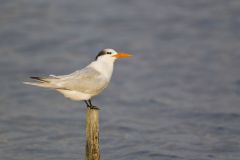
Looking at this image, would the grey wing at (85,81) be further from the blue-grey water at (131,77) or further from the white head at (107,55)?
the blue-grey water at (131,77)

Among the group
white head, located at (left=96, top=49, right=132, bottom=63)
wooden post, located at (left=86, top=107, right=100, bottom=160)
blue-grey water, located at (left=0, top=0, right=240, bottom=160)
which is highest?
blue-grey water, located at (left=0, top=0, right=240, bottom=160)

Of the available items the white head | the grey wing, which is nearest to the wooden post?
the grey wing

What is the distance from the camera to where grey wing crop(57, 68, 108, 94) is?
29.3 ft

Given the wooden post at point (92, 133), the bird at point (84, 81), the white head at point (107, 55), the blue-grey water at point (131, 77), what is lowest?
the wooden post at point (92, 133)

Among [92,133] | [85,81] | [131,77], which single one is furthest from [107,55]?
[131,77]

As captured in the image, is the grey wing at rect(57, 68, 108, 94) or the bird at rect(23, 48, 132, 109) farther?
the grey wing at rect(57, 68, 108, 94)

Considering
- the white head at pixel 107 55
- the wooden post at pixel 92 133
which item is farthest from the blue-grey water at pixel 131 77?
the wooden post at pixel 92 133

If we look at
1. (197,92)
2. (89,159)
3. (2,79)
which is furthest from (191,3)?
(89,159)

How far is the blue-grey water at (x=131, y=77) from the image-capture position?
529 inches

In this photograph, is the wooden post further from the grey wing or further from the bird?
the grey wing

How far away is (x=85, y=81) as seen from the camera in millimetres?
9117

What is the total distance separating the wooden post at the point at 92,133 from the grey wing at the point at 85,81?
1.54ft

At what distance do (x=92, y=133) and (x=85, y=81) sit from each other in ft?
2.69

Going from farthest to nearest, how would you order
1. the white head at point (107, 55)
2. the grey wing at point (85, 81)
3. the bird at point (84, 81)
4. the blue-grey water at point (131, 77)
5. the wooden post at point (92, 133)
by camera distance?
the blue-grey water at point (131, 77) < the white head at point (107, 55) < the grey wing at point (85, 81) < the bird at point (84, 81) < the wooden post at point (92, 133)
